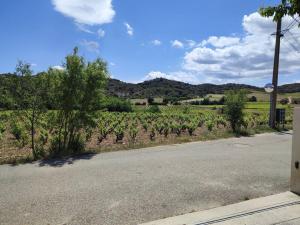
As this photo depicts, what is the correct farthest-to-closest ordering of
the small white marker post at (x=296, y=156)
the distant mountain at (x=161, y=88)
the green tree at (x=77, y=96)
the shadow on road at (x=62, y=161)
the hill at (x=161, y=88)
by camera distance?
the hill at (x=161, y=88)
the distant mountain at (x=161, y=88)
the green tree at (x=77, y=96)
the shadow on road at (x=62, y=161)
the small white marker post at (x=296, y=156)

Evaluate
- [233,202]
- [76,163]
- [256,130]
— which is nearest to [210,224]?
[233,202]

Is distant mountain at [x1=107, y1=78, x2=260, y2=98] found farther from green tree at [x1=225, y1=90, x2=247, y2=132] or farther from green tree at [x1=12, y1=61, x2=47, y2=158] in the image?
green tree at [x1=12, y1=61, x2=47, y2=158]

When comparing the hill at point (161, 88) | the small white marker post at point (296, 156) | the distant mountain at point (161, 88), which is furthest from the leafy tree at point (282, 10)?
the hill at point (161, 88)

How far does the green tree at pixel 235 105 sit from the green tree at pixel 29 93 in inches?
394

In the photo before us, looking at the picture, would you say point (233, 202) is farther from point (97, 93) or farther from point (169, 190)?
point (97, 93)

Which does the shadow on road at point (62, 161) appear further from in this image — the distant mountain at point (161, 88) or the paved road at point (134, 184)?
the distant mountain at point (161, 88)

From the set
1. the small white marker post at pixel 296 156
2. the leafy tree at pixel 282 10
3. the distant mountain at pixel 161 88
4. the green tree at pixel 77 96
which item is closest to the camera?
the leafy tree at pixel 282 10

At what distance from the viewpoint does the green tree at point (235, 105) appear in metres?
17.5

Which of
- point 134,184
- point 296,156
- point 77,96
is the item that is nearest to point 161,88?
point 77,96

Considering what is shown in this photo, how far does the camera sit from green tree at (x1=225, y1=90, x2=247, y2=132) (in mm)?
17531

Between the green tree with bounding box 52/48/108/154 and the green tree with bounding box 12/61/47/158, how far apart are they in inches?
26.3

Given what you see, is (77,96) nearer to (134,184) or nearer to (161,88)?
(134,184)

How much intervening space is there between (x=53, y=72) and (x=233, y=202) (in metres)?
7.49

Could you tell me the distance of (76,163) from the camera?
9.77m
